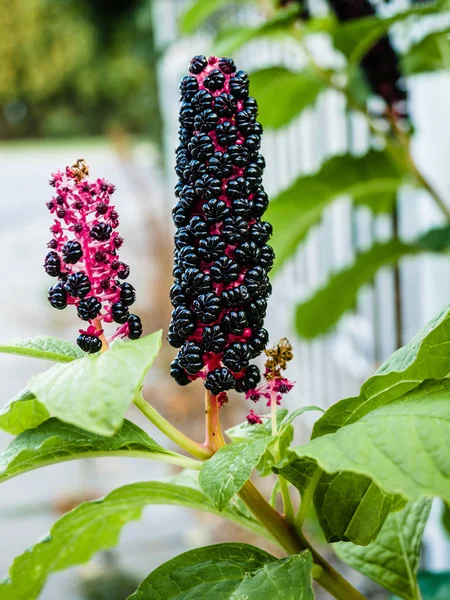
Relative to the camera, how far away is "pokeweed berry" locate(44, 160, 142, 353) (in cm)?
42

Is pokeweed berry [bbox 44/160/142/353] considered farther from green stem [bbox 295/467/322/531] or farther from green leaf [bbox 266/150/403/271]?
green leaf [bbox 266/150/403/271]

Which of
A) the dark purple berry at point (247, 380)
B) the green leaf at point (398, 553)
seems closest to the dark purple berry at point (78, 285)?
the dark purple berry at point (247, 380)

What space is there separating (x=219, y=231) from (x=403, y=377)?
13 centimetres

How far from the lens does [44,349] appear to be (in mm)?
440

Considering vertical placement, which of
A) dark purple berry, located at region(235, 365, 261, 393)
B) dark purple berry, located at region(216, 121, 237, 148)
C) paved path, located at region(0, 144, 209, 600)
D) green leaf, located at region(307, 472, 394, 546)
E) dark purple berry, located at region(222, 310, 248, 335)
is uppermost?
dark purple berry, located at region(216, 121, 237, 148)

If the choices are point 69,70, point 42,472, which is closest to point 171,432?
point 42,472

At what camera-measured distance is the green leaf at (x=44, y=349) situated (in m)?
0.42

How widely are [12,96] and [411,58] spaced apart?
1477cm

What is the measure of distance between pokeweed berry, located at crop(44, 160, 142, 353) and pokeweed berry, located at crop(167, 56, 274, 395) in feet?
0.11

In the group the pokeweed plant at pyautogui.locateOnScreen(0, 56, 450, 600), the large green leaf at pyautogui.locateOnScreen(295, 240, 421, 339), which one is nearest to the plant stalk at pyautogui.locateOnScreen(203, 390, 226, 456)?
the pokeweed plant at pyautogui.locateOnScreen(0, 56, 450, 600)

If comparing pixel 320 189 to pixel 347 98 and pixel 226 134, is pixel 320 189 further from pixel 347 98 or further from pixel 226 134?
pixel 226 134

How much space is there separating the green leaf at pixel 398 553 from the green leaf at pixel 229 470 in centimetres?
20

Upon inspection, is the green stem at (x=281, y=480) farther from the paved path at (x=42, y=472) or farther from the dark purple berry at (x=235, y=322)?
the paved path at (x=42, y=472)

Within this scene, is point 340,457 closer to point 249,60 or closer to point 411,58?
point 411,58
